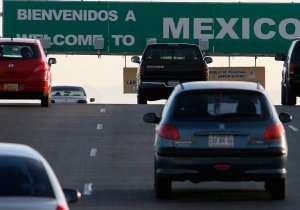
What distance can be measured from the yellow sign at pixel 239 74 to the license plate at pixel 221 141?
7576cm

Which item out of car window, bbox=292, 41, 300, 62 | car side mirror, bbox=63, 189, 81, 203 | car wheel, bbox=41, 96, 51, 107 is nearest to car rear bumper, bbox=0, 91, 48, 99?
car wheel, bbox=41, 96, 51, 107

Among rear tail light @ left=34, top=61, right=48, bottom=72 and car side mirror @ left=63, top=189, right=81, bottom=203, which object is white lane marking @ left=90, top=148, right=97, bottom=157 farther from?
car side mirror @ left=63, top=189, right=81, bottom=203

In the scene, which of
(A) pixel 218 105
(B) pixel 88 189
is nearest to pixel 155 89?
(B) pixel 88 189

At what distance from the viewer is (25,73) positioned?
124ft

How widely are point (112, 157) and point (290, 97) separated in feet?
52.8

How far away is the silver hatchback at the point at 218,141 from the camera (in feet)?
63.2

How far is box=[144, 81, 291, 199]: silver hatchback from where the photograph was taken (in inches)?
758

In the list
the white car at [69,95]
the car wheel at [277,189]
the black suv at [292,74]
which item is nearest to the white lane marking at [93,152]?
the car wheel at [277,189]

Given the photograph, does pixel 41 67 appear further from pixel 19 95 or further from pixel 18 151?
pixel 18 151

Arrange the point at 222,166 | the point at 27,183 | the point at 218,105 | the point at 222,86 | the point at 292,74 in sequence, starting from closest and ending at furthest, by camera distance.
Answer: the point at 27,183 < the point at 222,166 < the point at 218,105 < the point at 222,86 < the point at 292,74

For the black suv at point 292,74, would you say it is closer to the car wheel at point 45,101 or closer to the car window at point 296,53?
the car window at point 296,53

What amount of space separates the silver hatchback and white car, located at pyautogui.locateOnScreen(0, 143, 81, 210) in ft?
23.1

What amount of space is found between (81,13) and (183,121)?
55734mm

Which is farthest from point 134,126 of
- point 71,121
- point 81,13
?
point 81,13
